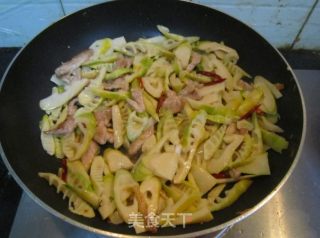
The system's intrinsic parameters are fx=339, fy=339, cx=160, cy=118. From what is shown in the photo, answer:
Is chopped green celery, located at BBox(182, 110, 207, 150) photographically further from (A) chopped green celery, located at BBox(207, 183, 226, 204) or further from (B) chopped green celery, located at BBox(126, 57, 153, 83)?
(B) chopped green celery, located at BBox(126, 57, 153, 83)

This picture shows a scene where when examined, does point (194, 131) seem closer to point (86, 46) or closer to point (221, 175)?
point (221, 175)

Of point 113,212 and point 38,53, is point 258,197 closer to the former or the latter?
point 113,212

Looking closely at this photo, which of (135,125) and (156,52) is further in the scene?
(156,52)

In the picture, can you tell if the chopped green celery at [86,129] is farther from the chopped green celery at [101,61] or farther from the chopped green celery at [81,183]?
the chopped green celery at [101,61]

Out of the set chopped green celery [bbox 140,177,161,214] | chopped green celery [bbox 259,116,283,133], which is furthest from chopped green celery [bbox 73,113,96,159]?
chopped green celery [bbox 259,116,283,133]

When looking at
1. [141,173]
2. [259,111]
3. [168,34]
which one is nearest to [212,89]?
[259,111]

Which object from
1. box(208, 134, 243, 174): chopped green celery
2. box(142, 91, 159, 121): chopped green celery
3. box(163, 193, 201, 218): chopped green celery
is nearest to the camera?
box(163, 193, 201, 218): chopped green celery

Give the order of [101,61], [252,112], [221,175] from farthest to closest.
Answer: [101,61], [252,112], [221,175]
